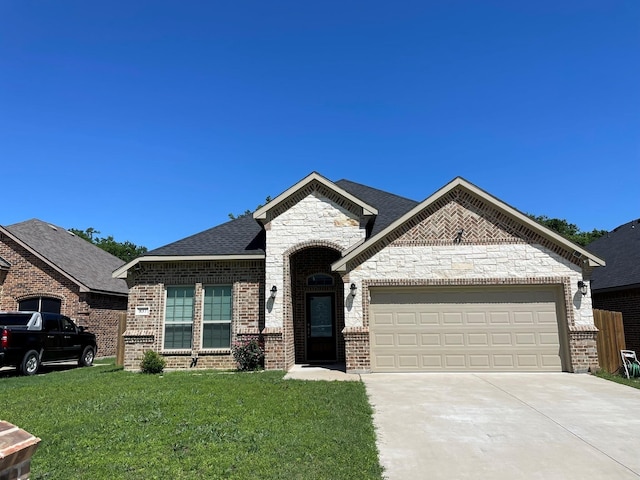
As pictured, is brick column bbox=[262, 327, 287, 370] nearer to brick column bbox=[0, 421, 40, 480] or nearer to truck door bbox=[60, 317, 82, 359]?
truck door bbox=[60, 317, 82, 359]

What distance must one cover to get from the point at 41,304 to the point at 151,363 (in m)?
9.28

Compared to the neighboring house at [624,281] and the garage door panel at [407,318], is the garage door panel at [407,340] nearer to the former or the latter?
the garage door panel at [407,318]

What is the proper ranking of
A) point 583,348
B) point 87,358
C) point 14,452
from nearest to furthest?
point 14,452
point 583,348
point 87,358

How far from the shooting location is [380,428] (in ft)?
21.5

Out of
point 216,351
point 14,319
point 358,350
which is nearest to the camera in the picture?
point 358,350

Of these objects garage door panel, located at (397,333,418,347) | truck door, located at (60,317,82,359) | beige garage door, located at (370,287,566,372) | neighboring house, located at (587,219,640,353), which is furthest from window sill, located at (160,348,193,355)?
neighboring house, located at (587,219,640,353)

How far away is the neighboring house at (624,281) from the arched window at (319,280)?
1077cm

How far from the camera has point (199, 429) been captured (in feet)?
20.2

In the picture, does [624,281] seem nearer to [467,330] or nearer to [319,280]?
[467,330]

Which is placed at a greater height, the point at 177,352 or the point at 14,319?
the point at 14,319

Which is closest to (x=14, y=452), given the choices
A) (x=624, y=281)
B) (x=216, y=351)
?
(x=216, y=351)

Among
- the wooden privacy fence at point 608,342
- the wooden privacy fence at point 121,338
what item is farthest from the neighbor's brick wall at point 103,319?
the wooden privacy fence at point 608,342

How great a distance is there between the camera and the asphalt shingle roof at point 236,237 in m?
14.4

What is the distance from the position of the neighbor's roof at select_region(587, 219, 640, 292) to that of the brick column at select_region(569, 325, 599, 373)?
4932mm
